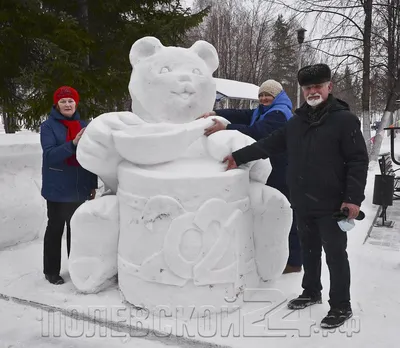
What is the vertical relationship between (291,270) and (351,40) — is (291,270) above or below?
below

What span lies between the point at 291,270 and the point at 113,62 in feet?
22.0

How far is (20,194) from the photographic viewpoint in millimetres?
4613

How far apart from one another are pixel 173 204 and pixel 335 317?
50.2 inches

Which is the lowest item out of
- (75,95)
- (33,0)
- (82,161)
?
(82,161)

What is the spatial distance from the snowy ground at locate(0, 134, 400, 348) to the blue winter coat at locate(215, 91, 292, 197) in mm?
838

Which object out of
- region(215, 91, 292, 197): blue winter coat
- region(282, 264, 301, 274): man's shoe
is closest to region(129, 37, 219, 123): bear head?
region(215, 91, 292, 197): blue winter coat

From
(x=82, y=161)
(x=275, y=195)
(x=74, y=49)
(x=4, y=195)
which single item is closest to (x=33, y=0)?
(x=74, y=49)

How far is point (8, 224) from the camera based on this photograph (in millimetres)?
4500

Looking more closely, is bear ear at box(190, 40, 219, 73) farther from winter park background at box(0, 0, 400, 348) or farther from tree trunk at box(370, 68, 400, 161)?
tree trunk at box(370, 68, 400, 161)

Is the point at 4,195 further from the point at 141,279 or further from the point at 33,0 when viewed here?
the point at 33,0

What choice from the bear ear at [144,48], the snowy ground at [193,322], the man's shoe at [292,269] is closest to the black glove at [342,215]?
the snowy ground at [193,322]

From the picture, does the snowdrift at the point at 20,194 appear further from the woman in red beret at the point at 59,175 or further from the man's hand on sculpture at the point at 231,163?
the man's hand on sculpture at the point at 231,163

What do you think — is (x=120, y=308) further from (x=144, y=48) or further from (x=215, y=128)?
(x=144, y=48)

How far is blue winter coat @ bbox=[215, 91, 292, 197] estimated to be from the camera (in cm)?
349
